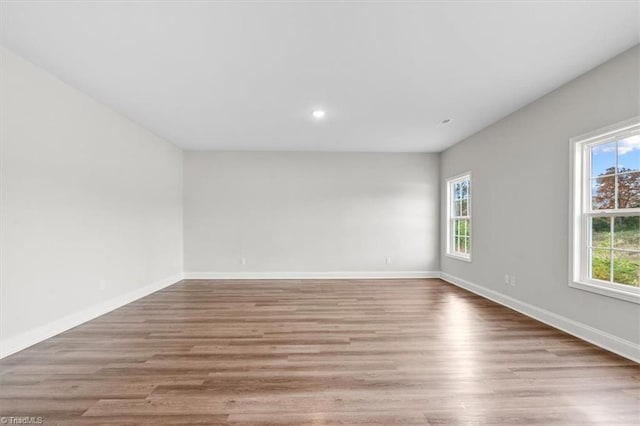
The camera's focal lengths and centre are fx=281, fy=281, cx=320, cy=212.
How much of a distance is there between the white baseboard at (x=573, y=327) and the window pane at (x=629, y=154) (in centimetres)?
151

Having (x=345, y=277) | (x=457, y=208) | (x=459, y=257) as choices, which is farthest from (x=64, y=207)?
(x=457, y=208)

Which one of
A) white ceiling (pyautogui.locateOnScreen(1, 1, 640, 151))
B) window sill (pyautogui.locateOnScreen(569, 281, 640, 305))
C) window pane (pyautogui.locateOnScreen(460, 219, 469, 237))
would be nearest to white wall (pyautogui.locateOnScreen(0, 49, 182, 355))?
white ceiling (pyautogui.locateOnScreen(1, 1, 640, 151))

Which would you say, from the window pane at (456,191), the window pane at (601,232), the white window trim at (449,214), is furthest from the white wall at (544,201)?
the window pane at (456,191)

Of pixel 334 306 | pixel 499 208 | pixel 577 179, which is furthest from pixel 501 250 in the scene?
pixel 334 306

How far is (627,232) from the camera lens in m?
2.51

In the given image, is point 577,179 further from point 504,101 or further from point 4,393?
point 4,393

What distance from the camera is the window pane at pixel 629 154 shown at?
2455mm

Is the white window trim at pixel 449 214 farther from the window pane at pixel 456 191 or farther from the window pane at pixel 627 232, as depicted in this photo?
the window pane at pixel 627 232

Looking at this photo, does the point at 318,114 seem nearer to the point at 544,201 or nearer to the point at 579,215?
the point at 544,201

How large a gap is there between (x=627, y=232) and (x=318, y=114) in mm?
3372

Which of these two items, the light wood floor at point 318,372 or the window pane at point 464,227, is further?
the window pane at point 464,227

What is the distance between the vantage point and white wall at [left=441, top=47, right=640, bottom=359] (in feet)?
8.11

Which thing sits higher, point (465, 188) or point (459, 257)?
point (465, 188)

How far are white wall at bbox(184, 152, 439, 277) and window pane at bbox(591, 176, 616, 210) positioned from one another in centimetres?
314
